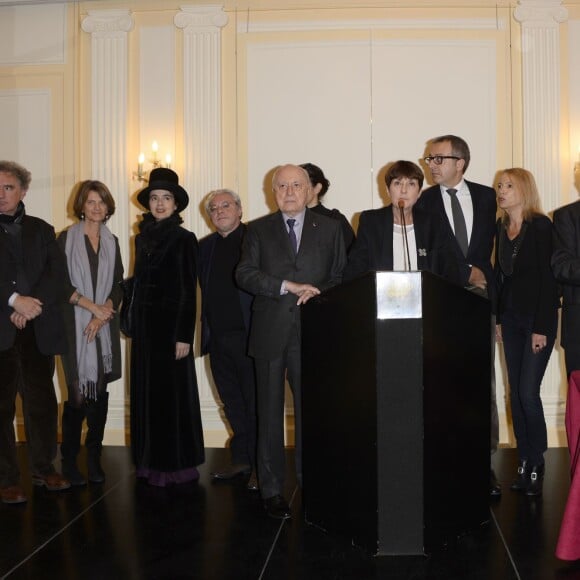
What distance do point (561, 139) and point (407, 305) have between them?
3.40 meters

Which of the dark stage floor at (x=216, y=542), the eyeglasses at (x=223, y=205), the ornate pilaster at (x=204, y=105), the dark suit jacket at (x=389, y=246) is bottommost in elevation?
the dark stage floor at (x=216, y=542)

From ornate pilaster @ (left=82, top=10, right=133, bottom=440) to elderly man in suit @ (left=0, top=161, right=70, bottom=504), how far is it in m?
1.60

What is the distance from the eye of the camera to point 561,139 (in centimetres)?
567

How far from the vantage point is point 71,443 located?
436 centimetres

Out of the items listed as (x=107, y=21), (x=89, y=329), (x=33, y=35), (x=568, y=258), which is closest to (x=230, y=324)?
(x=89, y=329)

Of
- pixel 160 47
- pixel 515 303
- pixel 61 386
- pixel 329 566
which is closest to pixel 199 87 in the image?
pixel 160 47

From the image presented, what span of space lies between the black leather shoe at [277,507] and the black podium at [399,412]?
0.40 m

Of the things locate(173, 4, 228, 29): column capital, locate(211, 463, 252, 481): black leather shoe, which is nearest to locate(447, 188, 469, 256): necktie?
locate(211, 463, 252, 481): black leather shoe

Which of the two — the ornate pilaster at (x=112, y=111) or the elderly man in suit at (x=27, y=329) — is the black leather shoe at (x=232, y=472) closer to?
the elderly man in suit at (x=27, y=329)

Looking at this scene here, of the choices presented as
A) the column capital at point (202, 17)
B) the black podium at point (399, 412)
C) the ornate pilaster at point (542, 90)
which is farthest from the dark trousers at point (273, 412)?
the column capital at point (202, 17)

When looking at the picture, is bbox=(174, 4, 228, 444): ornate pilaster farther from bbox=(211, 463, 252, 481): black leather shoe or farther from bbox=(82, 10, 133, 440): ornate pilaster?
bbox=(211, 463, 252, 481): black leather shoe

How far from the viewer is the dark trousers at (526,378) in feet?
13.1

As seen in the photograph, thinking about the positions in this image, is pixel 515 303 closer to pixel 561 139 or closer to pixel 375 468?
pixel 375 468

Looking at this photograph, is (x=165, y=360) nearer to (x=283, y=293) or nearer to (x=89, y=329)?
(x=89, y=329)
